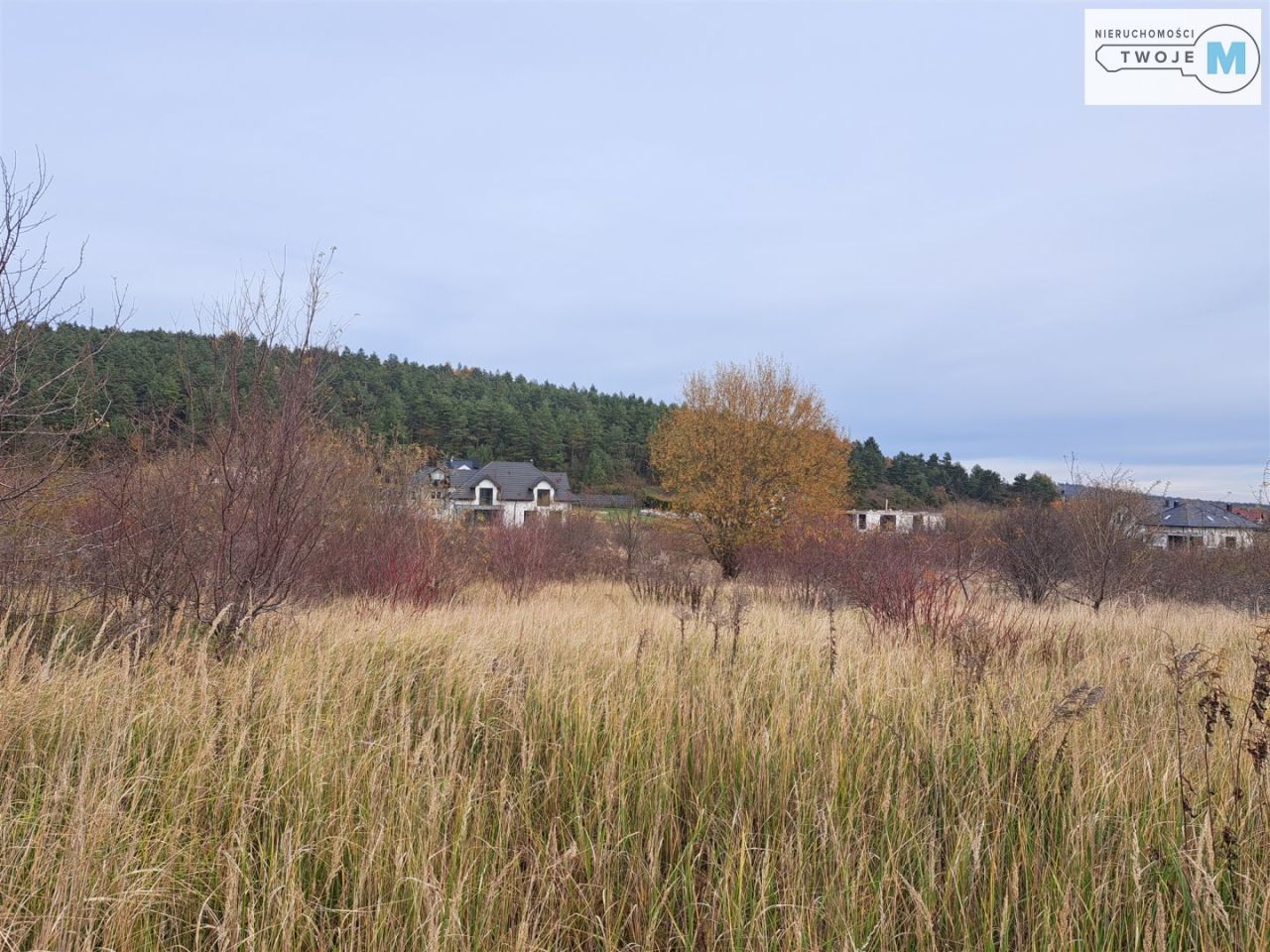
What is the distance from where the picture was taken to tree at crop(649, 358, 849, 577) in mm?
20828

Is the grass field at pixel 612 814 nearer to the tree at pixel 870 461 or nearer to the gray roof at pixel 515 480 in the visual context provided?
the tree at pixel 870 461

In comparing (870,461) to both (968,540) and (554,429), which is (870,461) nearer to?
(554,429)

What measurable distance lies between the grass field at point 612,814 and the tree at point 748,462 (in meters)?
16.8

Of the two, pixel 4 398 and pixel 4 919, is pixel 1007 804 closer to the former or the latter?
pixel 4 919

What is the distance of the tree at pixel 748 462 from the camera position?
2083cm

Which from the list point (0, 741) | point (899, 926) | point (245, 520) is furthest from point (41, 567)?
point (899, 926)

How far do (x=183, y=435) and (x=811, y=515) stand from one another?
1696 centimetres

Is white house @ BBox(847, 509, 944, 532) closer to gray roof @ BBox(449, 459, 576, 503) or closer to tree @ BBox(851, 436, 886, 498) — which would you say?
tree @ BBox(851, 436, 886, 498)

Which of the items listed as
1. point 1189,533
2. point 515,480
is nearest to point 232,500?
point 1189,533

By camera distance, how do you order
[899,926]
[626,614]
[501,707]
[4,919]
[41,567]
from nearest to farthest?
1. [4,919]
2. [899,926]
3. [501,707]
4. [41,567]
5. [626,614]

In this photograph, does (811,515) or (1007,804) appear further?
(811,515)

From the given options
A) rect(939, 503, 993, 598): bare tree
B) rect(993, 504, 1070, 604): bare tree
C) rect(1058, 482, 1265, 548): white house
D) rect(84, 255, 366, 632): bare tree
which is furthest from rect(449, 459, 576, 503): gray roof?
rect(84, 255, 366, 632): bare tree

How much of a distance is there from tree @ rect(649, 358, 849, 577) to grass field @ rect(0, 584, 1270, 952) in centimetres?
1676

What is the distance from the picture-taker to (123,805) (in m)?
2.53
